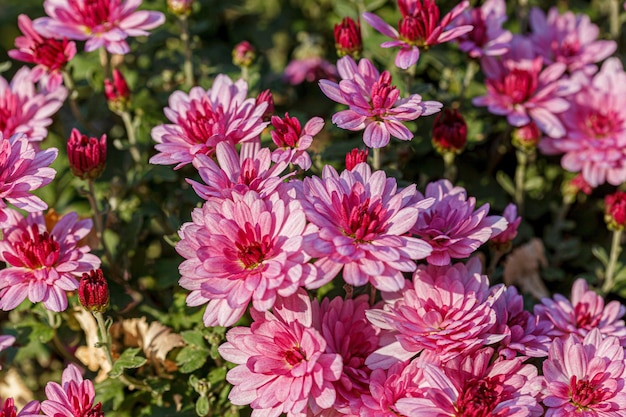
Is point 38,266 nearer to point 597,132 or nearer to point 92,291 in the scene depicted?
point 92,291

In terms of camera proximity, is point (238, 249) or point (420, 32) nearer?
point (238, 249)

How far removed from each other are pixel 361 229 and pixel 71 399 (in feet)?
1.92

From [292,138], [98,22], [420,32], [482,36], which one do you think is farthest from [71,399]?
[482,36]

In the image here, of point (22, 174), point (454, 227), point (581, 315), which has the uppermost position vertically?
point (22, 174)

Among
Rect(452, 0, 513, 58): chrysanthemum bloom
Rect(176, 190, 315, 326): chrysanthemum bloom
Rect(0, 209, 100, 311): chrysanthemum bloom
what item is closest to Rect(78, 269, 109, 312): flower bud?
Rect(0, 209, 100, 311): chrysanthemum bloom

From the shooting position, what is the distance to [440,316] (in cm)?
122

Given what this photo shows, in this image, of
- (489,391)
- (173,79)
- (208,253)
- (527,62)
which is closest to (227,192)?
(208,253)

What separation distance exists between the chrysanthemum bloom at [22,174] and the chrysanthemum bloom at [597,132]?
1.27 m

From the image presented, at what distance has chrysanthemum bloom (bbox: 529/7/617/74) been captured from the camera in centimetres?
198

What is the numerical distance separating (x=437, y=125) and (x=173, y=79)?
749mm

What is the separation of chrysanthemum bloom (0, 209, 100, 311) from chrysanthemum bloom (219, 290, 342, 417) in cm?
34

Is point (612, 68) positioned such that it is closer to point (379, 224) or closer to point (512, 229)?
point (512, 229)

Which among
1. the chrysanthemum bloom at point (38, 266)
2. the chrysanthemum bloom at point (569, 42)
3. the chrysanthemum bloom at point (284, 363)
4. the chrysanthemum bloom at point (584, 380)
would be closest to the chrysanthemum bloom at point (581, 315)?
the chrysanthemum bloom at point (584, 380)

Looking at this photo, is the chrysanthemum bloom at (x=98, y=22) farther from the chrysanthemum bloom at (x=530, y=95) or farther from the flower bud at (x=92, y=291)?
the chrysanthemum bloom at (x=530, y=95)
